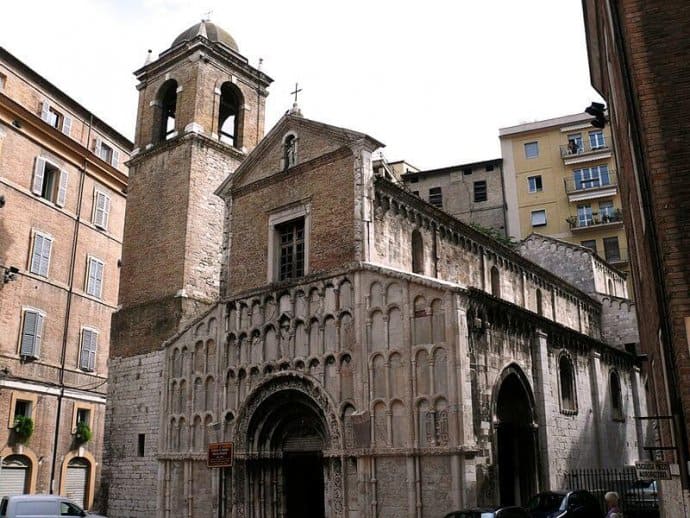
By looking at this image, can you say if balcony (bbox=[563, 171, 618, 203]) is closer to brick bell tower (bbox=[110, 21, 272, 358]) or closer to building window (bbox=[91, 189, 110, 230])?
brick bell tower (bbox=[110, 21, 272, 358])

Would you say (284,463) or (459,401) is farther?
(284,463)

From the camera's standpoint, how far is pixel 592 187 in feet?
140

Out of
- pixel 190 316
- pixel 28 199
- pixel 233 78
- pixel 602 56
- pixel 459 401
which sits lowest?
pixel 459 401

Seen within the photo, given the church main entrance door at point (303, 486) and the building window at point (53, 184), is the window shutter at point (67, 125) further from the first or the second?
the church main entrance door at point (303, 486)

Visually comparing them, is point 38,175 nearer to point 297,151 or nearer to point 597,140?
point 297,151

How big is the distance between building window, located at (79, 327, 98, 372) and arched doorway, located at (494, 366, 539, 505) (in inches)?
799

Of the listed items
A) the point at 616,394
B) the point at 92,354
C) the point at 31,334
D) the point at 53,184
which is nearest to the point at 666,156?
the point at 616,394

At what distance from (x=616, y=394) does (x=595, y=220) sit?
19.3 metres

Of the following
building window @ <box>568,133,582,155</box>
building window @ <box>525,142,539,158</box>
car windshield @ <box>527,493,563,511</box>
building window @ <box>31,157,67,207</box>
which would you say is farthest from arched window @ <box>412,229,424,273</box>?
building window @ <box>568,133,582,155</box>

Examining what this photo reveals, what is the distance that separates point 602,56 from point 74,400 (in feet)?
82.9

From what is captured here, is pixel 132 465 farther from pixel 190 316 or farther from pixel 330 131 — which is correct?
pixel 330 131

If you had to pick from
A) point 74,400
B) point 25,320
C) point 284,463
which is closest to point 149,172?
point 25,320

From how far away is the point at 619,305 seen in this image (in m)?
31.7

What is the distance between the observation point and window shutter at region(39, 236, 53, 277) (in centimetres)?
2949
